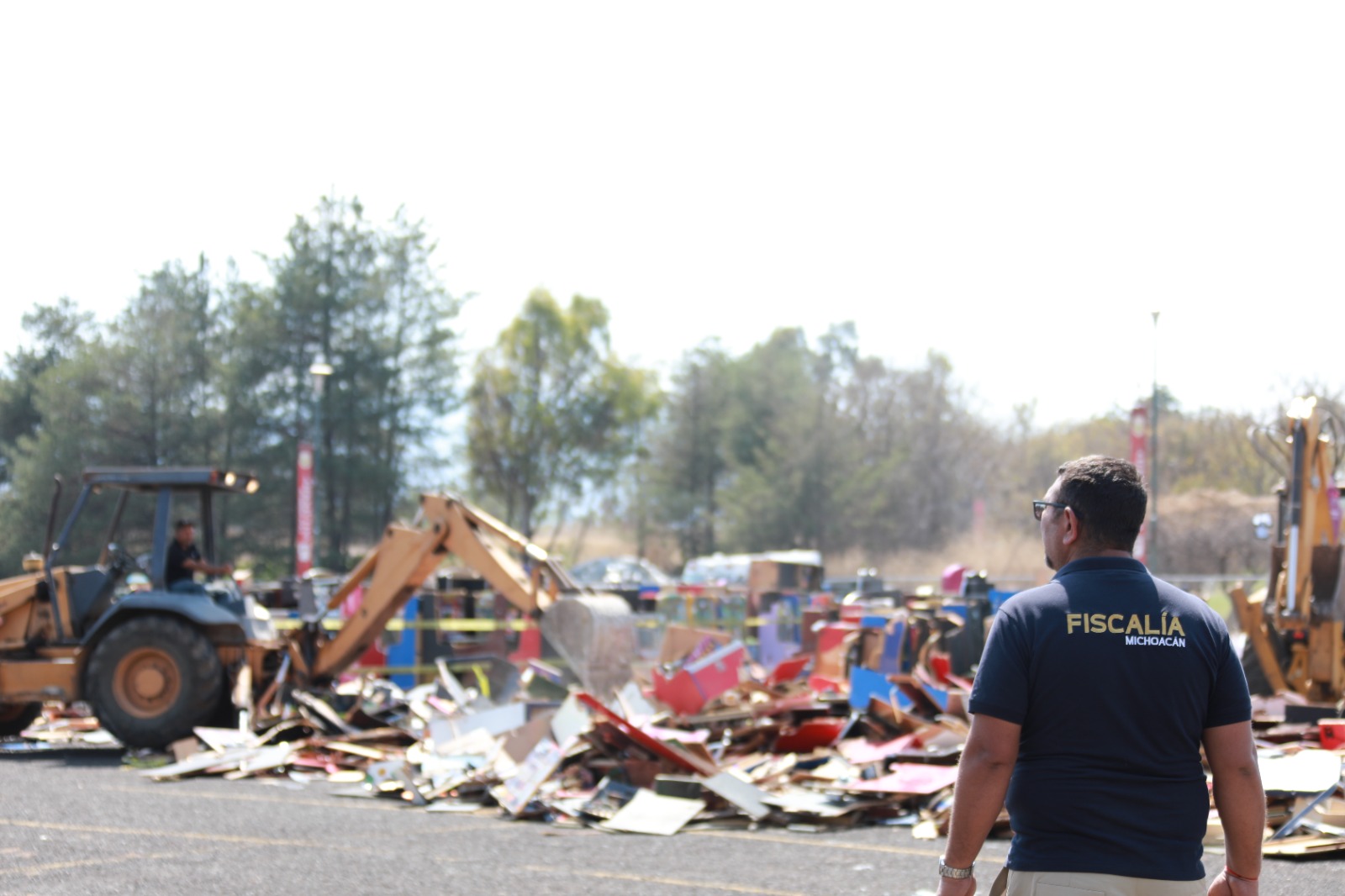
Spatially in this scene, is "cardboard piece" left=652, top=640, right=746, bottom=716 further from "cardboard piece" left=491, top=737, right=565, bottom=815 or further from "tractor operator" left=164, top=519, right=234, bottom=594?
"tractor operator" left=164, top=519, right=234, bottom=594

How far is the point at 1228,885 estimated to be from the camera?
3.15 metres

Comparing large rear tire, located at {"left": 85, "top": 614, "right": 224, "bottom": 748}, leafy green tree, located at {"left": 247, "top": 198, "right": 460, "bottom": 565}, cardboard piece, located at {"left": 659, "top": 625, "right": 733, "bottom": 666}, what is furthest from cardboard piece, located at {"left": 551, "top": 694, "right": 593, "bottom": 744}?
leafy green tree, located at {"left": 247, "top": 198, "right": 460, "bottom": 565}

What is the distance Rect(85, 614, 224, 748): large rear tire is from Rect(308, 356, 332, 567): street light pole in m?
14.7

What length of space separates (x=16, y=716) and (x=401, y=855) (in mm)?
7919

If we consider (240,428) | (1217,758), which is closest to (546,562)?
(1217,758)

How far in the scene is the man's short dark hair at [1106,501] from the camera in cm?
317

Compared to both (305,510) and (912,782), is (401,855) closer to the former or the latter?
(912,782)

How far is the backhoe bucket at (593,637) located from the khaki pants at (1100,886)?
364 inches

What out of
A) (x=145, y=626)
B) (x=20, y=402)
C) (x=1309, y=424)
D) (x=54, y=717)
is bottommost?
(x=54, y=717)

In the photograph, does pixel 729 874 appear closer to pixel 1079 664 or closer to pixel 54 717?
pixel 1079 664

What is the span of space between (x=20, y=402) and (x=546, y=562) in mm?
43532

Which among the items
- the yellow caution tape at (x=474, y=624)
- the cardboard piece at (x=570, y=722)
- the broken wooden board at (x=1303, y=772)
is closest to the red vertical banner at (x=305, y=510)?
the yellow caution tape at (x=474, y=624)

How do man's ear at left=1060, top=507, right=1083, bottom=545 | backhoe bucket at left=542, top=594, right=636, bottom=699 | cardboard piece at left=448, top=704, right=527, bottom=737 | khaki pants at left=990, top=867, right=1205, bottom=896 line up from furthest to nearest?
backhoe bucket at left=542, top=594, right=636, bottom=699, cardboard piece at left=448, top=704, right=527, bottom=737, man's ear at left=1060, top=507, right=1083, bottom=545, khaki pants at left=990, top=867, right=1205, bottom=896

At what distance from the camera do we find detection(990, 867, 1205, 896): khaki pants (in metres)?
2.96
